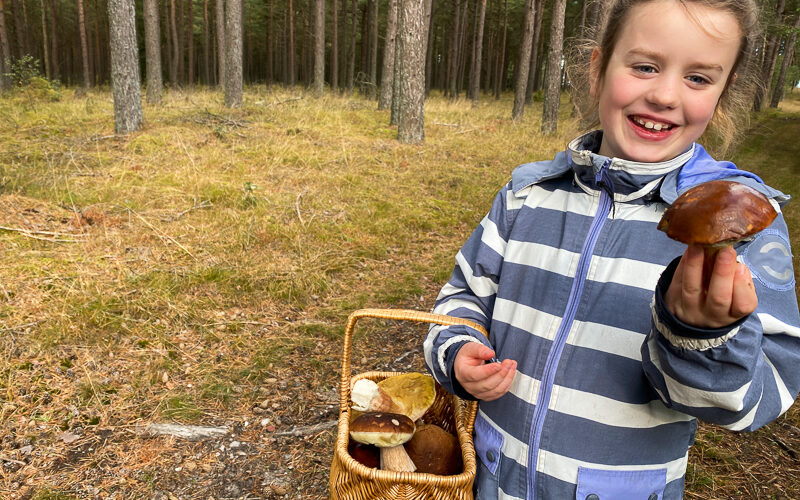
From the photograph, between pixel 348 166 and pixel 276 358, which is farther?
pixel 348 166

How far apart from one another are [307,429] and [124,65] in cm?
773

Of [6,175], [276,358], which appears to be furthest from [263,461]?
[6,175]

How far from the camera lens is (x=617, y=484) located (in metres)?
1.20

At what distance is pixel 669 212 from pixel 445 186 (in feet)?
21.0

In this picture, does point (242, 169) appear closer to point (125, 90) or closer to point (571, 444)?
point (125, 90)

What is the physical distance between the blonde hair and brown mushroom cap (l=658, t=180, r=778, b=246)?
1.80 ft

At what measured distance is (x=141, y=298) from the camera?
3.71 meters

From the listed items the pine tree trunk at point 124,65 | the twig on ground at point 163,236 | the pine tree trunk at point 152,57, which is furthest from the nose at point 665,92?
the pine tree trunk at point 152,57

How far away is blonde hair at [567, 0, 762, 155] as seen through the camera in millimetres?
1182

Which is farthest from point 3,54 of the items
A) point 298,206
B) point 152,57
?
point 298,206

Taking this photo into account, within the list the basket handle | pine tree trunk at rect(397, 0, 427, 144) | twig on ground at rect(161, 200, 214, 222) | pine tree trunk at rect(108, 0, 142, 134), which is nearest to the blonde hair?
the basket handle

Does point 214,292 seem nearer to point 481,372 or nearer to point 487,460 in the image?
point 487,460

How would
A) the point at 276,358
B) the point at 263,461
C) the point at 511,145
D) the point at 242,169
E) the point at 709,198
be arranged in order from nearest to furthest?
the point at 709,198 < the point at 263,461 < the point at 276,358 < the point at 242,169 < the point at 511,145

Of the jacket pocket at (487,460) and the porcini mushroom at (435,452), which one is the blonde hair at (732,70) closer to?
the jacket pocket at (487,460)
